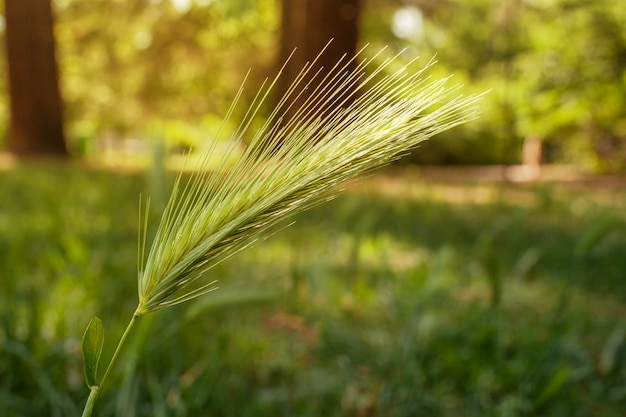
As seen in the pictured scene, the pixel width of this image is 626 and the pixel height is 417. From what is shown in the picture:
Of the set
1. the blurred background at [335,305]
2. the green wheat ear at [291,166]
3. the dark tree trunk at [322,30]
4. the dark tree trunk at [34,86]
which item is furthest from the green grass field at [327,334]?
the dark tree trunk at [34,86]

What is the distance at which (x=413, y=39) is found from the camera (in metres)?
24.0

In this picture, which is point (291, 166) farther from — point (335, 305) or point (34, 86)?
point (34, 86)

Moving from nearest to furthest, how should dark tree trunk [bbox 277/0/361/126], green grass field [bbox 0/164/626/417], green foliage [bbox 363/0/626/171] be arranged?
green grass field [bbox 0/164/626/417], dark tree trunk [bbox 277/0/361/126], green foliage [bbox 363/0/626/171]

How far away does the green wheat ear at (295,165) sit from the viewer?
767mm

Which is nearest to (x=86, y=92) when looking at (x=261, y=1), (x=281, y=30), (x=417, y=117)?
(x=261, y=1)

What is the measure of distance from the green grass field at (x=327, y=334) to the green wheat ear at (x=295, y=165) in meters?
0.42

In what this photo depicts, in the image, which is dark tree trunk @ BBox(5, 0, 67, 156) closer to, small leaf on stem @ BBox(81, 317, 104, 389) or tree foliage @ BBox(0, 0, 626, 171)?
tree foliage @ BBox(0, 0, 626, 171)

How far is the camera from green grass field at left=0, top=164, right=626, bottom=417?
5.76 feet

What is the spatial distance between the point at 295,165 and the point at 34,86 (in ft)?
37.7

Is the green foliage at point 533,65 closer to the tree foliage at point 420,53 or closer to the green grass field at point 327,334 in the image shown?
the tree foliage at point 420,53

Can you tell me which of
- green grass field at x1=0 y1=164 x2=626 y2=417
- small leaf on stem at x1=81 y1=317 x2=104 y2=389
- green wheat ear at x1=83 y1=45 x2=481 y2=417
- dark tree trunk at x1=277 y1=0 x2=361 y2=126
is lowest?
green grass field at x1=0 y1=164 x2=626 y2=417

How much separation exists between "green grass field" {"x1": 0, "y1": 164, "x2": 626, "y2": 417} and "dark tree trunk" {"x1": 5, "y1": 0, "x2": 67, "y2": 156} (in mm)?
8038

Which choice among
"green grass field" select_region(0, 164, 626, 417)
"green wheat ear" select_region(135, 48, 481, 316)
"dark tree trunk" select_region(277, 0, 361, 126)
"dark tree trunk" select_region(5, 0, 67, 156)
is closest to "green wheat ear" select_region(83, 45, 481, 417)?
"green wheat ear" select_region(135, 48, 481, 316)

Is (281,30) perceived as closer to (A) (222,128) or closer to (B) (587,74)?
(A) (222,128)
